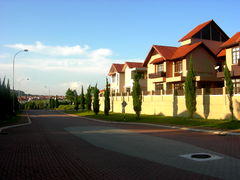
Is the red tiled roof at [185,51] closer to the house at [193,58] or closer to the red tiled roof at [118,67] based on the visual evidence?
the house at [193,58]

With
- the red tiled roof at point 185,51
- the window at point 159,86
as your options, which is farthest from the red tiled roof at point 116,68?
the red tiled roof at point 185,51

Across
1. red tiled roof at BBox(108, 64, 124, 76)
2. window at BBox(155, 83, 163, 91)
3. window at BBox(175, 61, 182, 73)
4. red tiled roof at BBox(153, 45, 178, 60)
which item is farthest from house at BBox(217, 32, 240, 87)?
red tiled roof at BBox(108, 64, 124, 76)

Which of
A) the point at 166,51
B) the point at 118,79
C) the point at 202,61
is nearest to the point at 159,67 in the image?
the point at 166,51

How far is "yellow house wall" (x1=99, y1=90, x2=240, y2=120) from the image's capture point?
2358 centimetres

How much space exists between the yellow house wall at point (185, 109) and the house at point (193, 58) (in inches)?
183

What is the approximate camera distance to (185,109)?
28734mm

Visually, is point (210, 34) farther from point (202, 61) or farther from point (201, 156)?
point (201, 156)

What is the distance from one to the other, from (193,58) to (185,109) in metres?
10.3

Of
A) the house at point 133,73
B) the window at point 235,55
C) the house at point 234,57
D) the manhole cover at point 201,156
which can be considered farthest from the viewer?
the house at point 133,73

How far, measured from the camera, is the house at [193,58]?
35.2 m

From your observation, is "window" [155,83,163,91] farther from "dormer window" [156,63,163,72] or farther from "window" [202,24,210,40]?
"window" [202,24,210,40]

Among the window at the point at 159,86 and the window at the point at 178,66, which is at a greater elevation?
the window at the point at 178,66

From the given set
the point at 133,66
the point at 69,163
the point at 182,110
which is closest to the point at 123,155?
the point at 69,163

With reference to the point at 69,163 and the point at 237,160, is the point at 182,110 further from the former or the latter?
the point at 69,163
